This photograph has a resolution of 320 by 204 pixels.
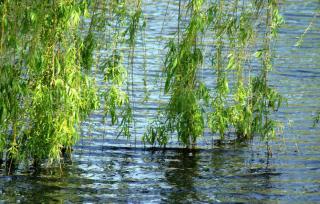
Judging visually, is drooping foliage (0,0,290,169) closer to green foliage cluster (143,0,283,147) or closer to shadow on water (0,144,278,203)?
green foliage cluster (143,0,283,147)

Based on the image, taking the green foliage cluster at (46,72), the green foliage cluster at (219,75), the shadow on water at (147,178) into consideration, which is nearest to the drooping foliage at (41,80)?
the green foliage cluster at (46,72)

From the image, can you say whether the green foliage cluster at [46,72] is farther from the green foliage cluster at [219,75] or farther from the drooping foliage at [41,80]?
the green foliage cluster at [219,75]

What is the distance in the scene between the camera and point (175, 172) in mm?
12109

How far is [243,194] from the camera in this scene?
11133mm

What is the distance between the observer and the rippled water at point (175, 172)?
11.0 metres

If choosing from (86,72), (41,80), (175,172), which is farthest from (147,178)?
(41,80)

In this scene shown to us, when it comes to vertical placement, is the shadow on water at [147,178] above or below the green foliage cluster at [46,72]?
below

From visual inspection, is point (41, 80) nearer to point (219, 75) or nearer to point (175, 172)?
point (175, 172)

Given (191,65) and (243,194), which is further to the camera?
(191,65)

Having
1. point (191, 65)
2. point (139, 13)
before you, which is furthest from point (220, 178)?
point (139, 13)

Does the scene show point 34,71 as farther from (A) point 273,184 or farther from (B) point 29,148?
(A) point 273,184

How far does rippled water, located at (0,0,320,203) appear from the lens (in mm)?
11031

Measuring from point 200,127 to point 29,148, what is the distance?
264 cm

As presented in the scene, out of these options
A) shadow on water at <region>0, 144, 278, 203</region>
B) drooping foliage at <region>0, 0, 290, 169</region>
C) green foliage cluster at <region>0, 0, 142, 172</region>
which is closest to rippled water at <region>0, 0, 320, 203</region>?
shadow on water at <region>0, 144, 278, 203</region>
